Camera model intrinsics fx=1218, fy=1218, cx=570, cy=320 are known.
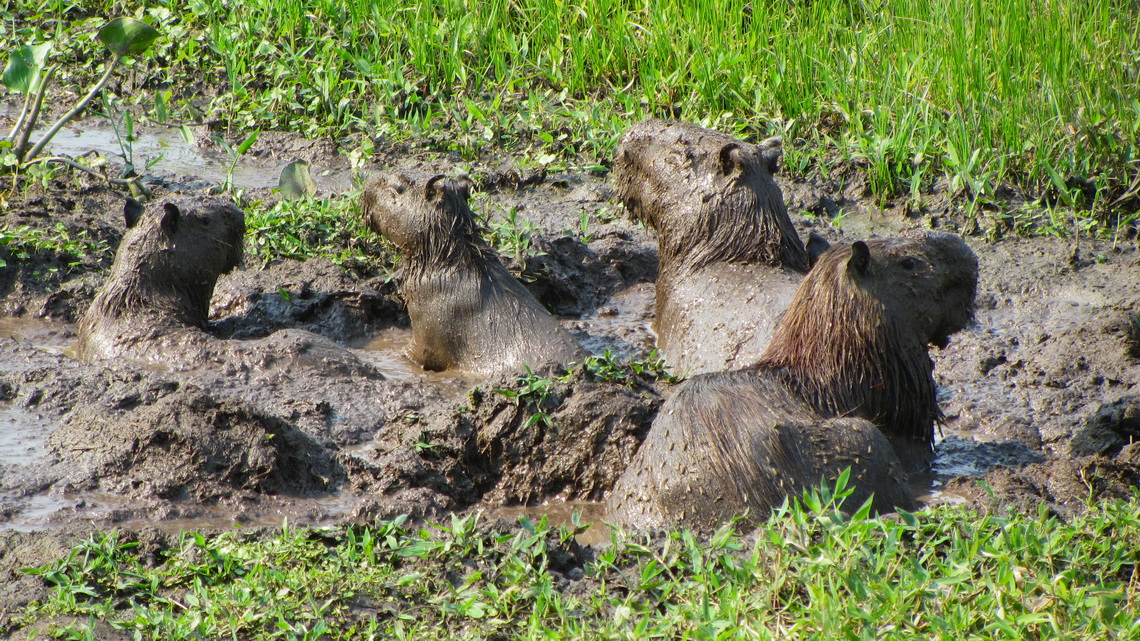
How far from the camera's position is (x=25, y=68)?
5.86 m

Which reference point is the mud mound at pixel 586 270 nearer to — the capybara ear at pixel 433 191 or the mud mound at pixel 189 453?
the capybara ear at pixel 433 191

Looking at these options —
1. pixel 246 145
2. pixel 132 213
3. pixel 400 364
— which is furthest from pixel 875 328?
pixel 246 145

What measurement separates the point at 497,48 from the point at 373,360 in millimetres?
3097

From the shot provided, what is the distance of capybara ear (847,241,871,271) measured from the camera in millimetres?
4246

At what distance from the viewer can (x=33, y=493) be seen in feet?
12.9

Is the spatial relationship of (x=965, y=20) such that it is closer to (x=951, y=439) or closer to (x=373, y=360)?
(x=951, y=439)

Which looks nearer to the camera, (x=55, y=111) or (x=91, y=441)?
(x=91, y=441)

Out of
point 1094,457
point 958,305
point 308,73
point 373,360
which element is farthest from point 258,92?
point 1094,457

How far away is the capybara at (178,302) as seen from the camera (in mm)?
5145

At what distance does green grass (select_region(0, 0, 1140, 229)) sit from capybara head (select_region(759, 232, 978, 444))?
229cm

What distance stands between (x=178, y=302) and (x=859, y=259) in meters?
3.13

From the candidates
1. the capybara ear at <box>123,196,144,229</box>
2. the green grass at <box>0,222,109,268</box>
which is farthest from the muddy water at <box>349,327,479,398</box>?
the green grass at <box>0,222,109,268</box>

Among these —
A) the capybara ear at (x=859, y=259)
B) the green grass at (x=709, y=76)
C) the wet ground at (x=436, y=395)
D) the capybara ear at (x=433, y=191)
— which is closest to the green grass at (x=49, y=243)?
the wet ground at (x=436, y=395)

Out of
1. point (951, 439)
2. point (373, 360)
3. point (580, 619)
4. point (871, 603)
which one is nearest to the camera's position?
point (871, 603)
